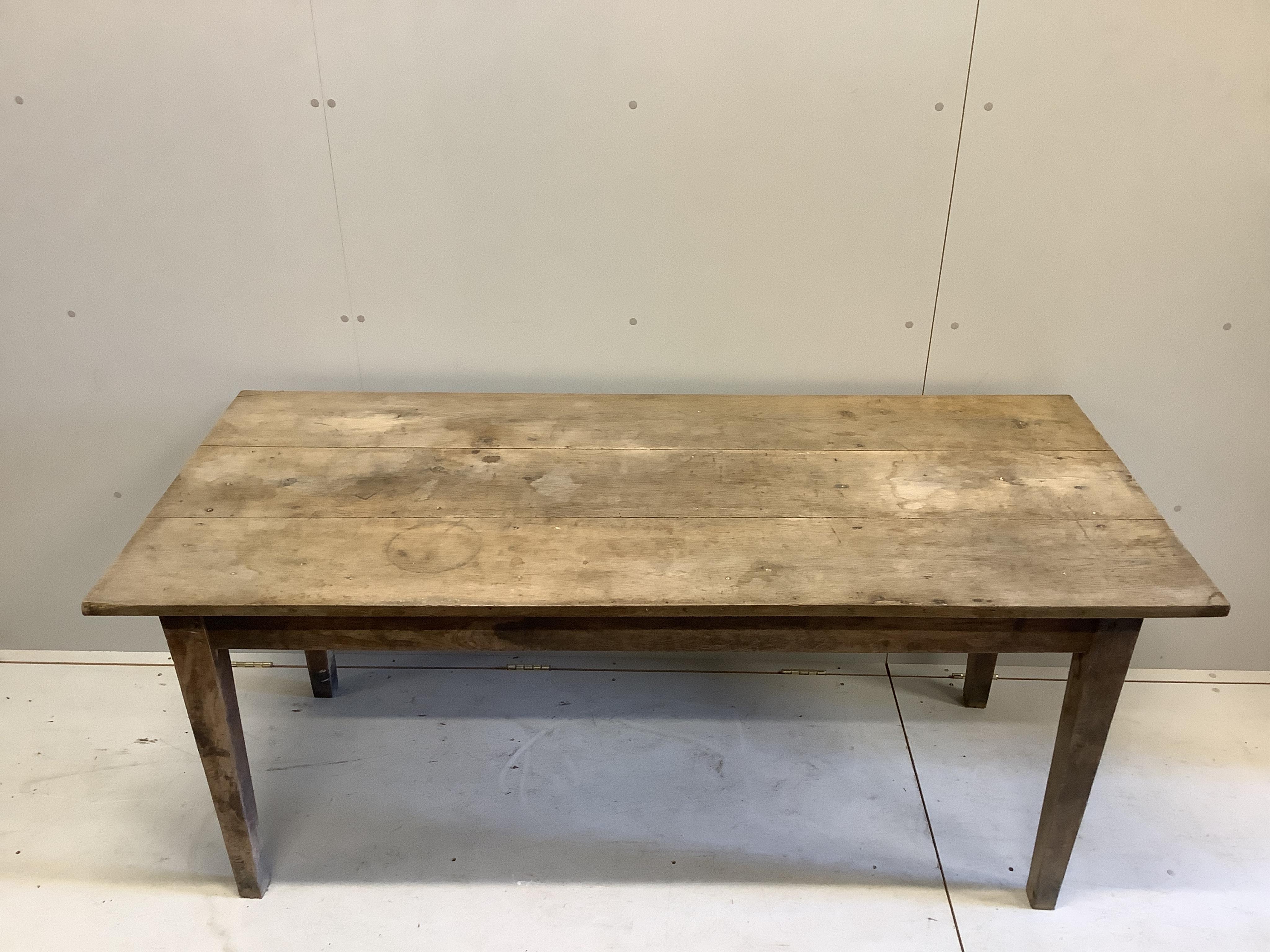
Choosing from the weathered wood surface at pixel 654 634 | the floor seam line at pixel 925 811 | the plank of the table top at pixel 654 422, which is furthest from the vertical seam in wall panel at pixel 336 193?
the floor seam line at pixel 925 811

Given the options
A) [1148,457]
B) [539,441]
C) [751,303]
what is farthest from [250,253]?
[1148,457]

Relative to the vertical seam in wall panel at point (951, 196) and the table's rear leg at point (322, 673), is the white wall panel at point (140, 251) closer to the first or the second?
the vertical seam in wall panel at point (951, 196)

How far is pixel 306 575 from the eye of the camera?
129 cm

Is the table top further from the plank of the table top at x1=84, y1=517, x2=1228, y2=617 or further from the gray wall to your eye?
the gray wall

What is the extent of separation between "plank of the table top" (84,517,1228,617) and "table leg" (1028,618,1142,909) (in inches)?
4.2

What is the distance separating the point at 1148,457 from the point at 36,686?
8.21ft

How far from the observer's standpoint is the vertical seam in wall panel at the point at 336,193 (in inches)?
62.7

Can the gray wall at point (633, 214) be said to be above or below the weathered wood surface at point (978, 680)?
above

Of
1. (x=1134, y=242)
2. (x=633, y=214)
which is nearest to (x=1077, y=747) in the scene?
(x=1134, y=242)

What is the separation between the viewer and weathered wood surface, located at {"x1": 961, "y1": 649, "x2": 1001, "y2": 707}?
76.5 inches

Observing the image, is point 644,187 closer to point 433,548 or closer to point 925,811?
point 433,548

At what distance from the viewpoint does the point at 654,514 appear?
4.68 feet

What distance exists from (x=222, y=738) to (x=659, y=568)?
0.74m

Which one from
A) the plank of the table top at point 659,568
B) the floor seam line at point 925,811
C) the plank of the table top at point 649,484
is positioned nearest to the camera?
the plank of the table top at point 659,568
